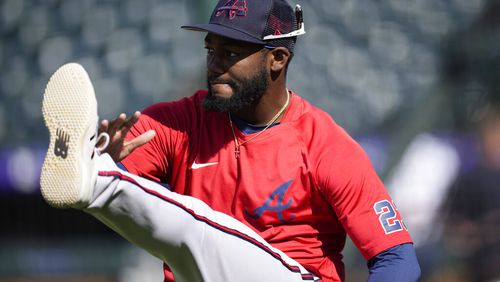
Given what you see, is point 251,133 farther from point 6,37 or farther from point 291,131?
point 6,37

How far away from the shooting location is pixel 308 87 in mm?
5289

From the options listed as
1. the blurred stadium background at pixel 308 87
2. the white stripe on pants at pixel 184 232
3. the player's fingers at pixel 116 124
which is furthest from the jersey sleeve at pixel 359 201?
the blurred stadium background at pixel 308 87

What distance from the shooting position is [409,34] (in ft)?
17.9

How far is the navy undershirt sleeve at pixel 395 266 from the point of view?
254 centimetres

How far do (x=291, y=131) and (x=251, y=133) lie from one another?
5.2 inches

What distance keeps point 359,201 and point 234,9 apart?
71 centimetres

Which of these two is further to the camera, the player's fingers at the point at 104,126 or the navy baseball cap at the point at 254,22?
the navy baseball cap at the point at 254,22

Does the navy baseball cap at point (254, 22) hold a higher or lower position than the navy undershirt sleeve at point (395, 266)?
higher

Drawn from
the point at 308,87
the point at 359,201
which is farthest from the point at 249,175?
the point at 308,87

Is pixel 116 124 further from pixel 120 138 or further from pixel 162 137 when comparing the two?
pixel 162 137

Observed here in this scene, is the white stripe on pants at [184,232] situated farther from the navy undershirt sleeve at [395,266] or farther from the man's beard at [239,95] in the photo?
the man's beard at [239,95]

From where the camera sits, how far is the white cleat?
220cm

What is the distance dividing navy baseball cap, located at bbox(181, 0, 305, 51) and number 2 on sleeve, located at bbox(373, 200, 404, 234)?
61 cm

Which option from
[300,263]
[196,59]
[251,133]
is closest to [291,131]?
[251,133]
